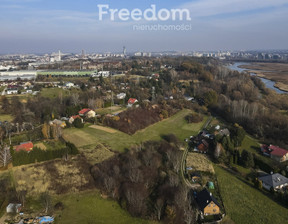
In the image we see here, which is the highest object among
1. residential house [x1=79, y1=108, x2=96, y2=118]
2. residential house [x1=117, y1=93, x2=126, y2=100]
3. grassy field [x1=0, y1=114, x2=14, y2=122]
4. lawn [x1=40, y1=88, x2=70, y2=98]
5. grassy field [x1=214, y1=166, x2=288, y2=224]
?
lawn [x1=40, y1=88, x2=70, y2=98]

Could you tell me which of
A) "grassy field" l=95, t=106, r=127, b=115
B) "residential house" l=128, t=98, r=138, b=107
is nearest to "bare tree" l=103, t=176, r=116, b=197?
"grassy field" l=95, t=106, r=127, b=115

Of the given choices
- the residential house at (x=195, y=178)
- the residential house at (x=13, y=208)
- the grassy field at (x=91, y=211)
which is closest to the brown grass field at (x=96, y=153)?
the grassy field at (x=91, y=211)

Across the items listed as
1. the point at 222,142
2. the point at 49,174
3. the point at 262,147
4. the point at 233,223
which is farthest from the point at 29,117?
the point at 262,147

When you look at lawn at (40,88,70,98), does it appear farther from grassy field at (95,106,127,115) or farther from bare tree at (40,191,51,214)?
bare tree at (40,191,51,214)

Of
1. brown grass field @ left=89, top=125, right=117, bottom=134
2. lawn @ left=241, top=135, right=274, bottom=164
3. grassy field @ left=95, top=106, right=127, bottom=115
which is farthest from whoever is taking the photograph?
grassy field @ left=95, top=106, right=127, bottom=115

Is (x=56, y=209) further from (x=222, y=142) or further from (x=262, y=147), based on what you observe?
(x=262, y=147)

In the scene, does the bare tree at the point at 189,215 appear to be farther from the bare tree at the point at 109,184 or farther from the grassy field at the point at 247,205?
the bare tree at the point at 109,184

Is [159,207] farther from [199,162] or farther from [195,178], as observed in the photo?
[199,162]
